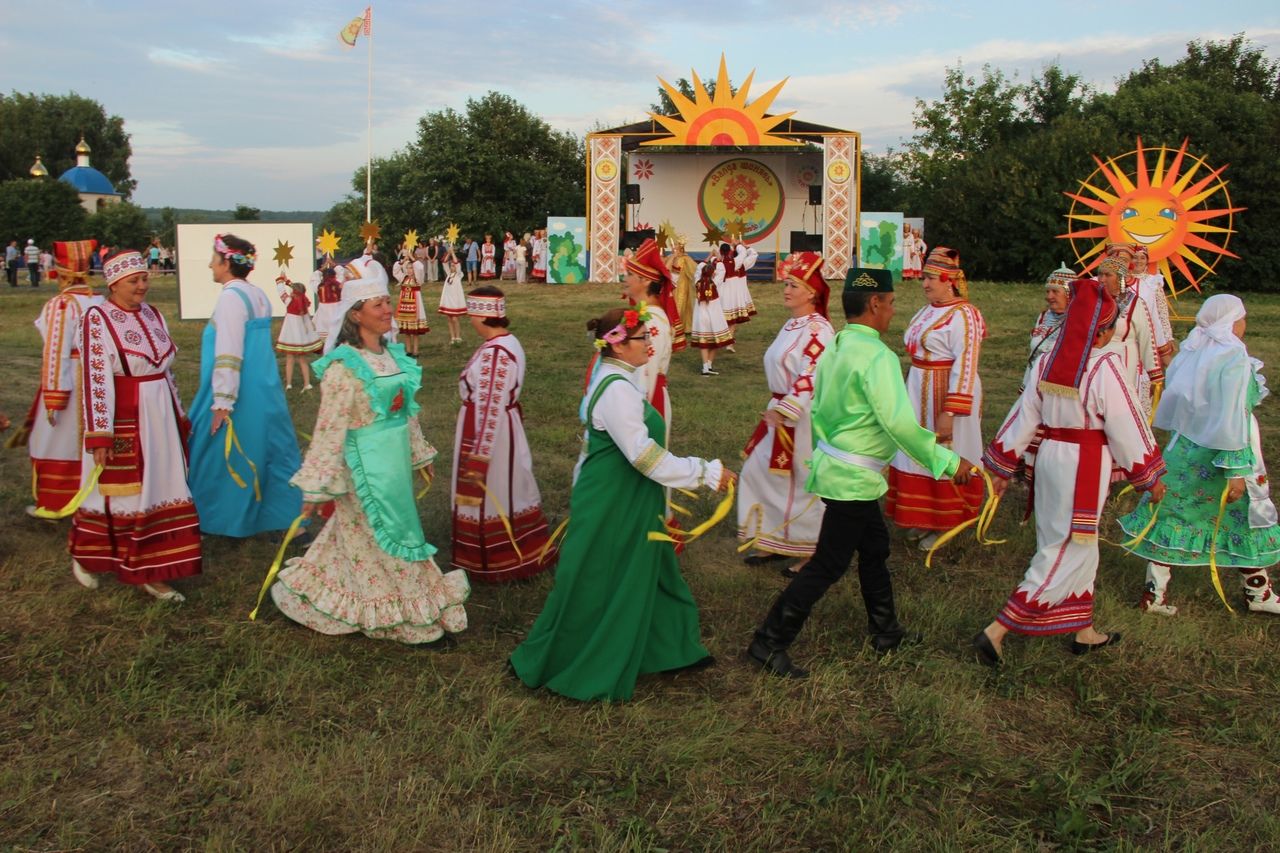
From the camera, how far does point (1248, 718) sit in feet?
13.7

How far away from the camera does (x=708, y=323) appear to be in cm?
1357

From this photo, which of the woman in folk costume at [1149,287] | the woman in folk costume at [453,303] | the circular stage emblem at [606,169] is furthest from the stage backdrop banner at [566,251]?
the woman in folk costume at [1149,287]

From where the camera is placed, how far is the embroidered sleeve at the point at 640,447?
13.0 ft

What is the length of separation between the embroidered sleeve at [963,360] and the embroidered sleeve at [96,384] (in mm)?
4444

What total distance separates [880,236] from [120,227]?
34.1 m

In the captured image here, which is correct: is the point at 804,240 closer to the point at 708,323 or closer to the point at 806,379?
the point at 708,323

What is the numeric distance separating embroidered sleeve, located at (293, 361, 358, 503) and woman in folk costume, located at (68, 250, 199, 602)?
1230 millimetres

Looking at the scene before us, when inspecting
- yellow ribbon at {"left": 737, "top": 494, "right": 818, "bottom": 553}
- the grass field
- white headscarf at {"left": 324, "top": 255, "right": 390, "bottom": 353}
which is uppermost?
white headscarf at {"left": 324, "top": 255, "right": 390, "bottom": 353}

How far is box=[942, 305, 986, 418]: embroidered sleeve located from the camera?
5828 mm

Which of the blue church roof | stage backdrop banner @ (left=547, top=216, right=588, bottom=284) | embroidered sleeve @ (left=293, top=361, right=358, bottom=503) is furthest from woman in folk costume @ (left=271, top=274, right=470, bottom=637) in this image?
the blue church roof

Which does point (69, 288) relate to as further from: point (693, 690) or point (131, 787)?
point (693, 690)

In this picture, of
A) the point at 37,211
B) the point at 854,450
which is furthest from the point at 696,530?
the point at 37,211

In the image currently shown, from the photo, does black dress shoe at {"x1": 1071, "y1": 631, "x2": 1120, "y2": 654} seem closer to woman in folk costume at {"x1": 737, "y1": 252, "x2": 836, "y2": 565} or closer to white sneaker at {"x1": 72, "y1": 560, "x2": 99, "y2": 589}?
woman in folk costume at {"x1": 737, "y1": 252, "x2": 836, "y2": 565}

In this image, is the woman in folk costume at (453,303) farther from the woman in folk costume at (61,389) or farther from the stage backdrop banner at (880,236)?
the stage backdrop banner at (880,236)
